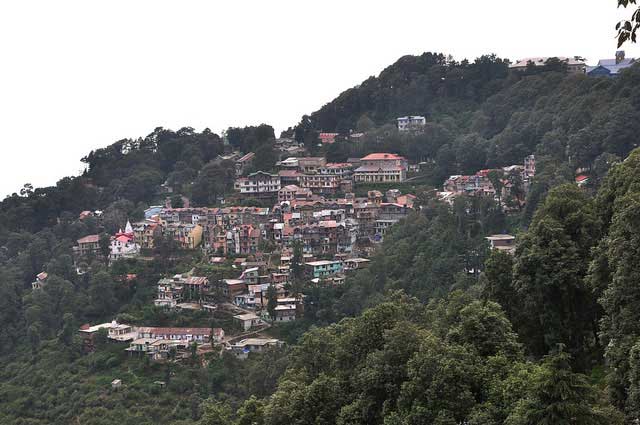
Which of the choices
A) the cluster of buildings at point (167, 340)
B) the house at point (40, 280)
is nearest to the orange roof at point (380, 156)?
the cluster of buildings at point (167, 340)

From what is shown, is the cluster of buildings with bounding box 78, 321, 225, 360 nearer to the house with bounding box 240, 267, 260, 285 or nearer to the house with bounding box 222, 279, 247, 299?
the house with bounding box 222, 279, 247, 299

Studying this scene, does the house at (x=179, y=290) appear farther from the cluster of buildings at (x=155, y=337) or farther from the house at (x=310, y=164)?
the house at (x=310, y=164)

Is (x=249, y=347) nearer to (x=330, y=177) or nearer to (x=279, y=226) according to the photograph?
(x=279, y=226)

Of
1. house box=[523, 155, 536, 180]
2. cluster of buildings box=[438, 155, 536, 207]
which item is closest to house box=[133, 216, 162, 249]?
cluster of buildings box=[438, 155, 536, 207]

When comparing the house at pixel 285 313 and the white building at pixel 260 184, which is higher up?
the white building at pixel 260 184

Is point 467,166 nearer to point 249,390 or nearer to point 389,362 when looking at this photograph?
point 249,390
